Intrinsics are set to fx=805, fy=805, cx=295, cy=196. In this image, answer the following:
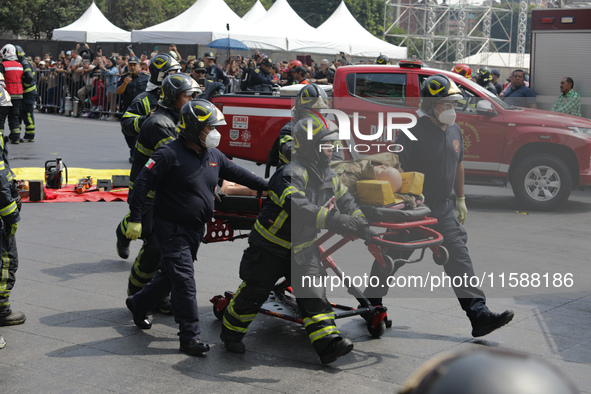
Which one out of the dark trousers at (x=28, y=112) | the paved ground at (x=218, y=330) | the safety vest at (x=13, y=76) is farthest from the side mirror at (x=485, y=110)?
the dark trousers at (x=28, y=112)

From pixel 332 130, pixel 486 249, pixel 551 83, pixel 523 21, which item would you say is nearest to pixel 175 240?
pixel 332 130

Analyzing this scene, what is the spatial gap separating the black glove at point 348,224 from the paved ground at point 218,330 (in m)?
0.89

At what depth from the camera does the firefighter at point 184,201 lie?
5344mm

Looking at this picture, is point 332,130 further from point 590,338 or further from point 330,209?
point 590,338

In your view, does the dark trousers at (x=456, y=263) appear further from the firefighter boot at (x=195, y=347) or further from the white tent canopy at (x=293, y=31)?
the white tent canopy at (x=293, y=31)

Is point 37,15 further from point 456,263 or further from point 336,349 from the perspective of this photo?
point 336,349

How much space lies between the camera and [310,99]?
5.92 m

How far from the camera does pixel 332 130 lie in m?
5.38

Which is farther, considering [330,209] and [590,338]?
[590,338]

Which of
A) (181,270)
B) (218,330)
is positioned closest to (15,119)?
(218,330)

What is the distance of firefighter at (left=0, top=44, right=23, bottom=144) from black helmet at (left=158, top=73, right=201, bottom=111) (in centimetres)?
1098

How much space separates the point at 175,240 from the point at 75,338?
102 centimetres

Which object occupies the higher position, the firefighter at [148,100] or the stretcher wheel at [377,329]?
the firefighter at [148,100]

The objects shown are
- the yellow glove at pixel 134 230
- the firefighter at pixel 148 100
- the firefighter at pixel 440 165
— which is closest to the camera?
the yellow glove at pixel 134 230
